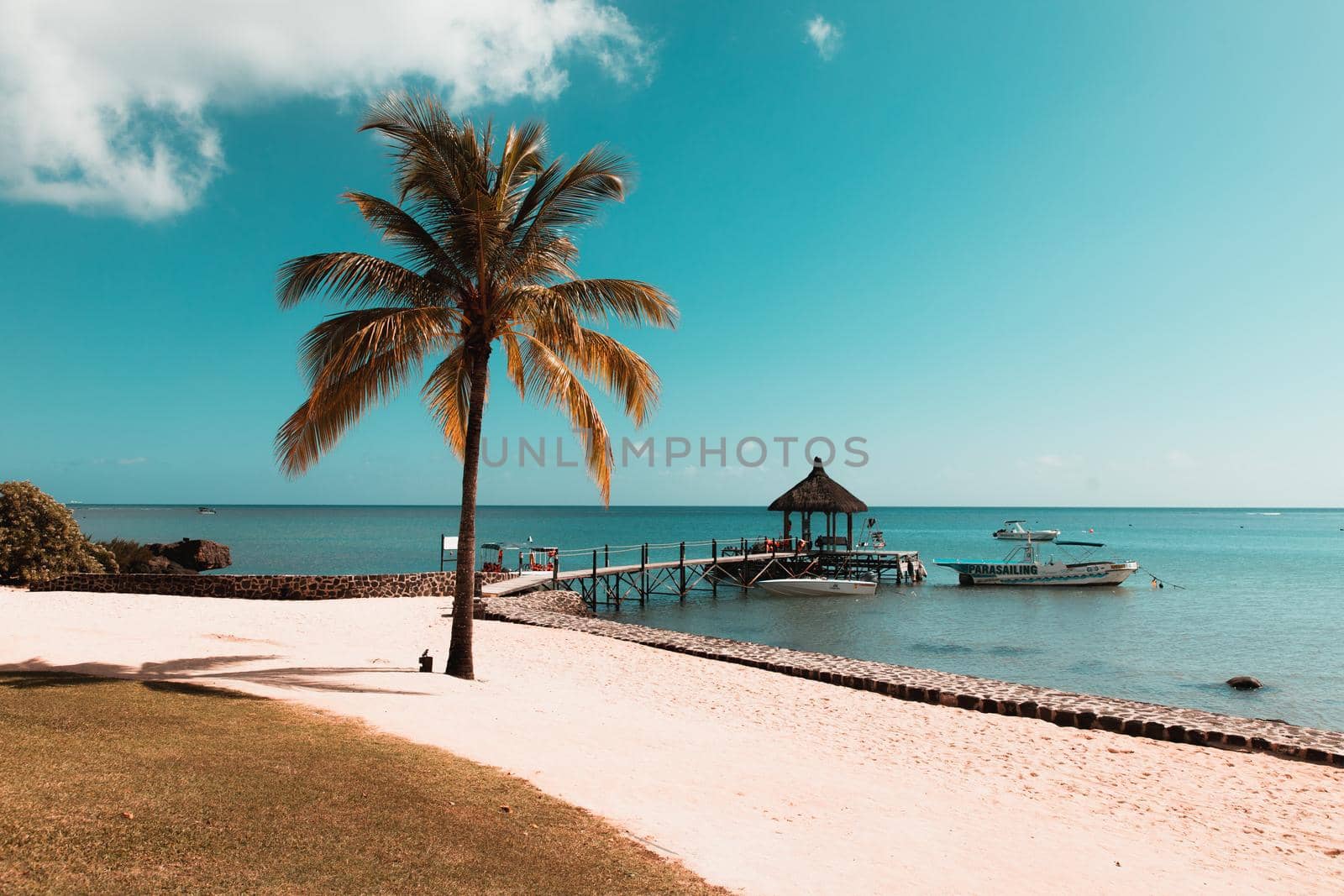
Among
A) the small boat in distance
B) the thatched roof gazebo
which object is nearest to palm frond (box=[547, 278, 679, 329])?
the thatched roof gazebo

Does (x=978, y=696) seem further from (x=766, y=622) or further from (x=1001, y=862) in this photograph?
(x=766, y=622)

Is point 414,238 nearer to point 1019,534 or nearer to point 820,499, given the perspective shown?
point 820,499

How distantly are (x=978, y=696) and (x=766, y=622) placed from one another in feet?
48.9

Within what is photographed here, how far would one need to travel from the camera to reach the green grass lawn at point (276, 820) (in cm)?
383

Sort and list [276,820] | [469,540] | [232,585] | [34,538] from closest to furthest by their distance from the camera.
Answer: [276,820], [469,540], [34,538], [232,585]

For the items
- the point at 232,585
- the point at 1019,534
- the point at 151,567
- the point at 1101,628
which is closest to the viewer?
the point at 232,585

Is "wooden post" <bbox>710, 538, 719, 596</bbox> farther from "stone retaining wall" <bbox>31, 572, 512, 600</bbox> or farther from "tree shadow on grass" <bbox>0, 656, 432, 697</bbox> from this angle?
"tree shadow on grass" <bbox>0, 656, 432, 697</bbox>

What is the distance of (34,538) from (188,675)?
44.9 feet

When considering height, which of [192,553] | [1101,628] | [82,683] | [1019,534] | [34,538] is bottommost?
[1101,628]

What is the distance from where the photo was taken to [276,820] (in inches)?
179

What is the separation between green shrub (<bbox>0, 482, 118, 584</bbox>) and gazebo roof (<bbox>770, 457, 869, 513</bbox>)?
98.2 ft

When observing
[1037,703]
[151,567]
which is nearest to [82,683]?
[1037,703]

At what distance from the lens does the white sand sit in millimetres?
5445

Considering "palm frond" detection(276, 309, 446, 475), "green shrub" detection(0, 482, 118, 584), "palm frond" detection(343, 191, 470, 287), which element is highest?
"palm frond" detection(343, 191, 470, 287)
